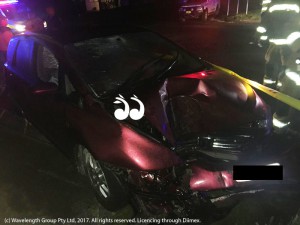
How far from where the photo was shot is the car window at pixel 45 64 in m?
4.25

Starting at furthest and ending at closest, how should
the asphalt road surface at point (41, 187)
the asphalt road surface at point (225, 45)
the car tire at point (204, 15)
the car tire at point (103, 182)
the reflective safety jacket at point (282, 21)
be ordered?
the car tire at point (204, 15) → the asphalt road surface at point (225, 45) → the reflective safety jacket at point (282, 21) → the asphalt road surface at point (41, 187) → the car tire at point (103, 182)

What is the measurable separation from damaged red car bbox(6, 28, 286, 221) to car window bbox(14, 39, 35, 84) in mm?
28

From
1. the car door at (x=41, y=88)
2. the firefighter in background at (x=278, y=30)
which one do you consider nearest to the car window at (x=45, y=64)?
the car door at (x=41, y=88)

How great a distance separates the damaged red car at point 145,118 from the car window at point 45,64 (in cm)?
1

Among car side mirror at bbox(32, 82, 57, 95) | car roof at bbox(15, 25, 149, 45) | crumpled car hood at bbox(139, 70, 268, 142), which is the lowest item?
crumpled car hood at bbox(139, 70, 268, 142)

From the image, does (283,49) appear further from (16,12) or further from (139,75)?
(16,12)

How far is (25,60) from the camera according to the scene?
4.39m

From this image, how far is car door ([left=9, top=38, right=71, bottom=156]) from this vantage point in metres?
3.57

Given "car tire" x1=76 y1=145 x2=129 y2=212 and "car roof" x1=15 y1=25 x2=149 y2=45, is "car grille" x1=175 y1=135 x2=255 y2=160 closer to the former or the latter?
"car tire" x1=76 y1=145 x2=129 y2=212

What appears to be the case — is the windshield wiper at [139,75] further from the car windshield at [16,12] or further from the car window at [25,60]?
the car windshield at [16,12]

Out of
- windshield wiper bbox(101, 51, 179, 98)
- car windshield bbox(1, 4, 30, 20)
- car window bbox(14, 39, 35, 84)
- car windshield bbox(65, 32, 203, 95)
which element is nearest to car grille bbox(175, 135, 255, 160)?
windshield wiper bbox(101, 51, 179, 98)

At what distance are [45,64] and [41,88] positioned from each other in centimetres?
90

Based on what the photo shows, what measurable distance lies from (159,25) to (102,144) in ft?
45.7

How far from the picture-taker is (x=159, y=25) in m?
16.1
